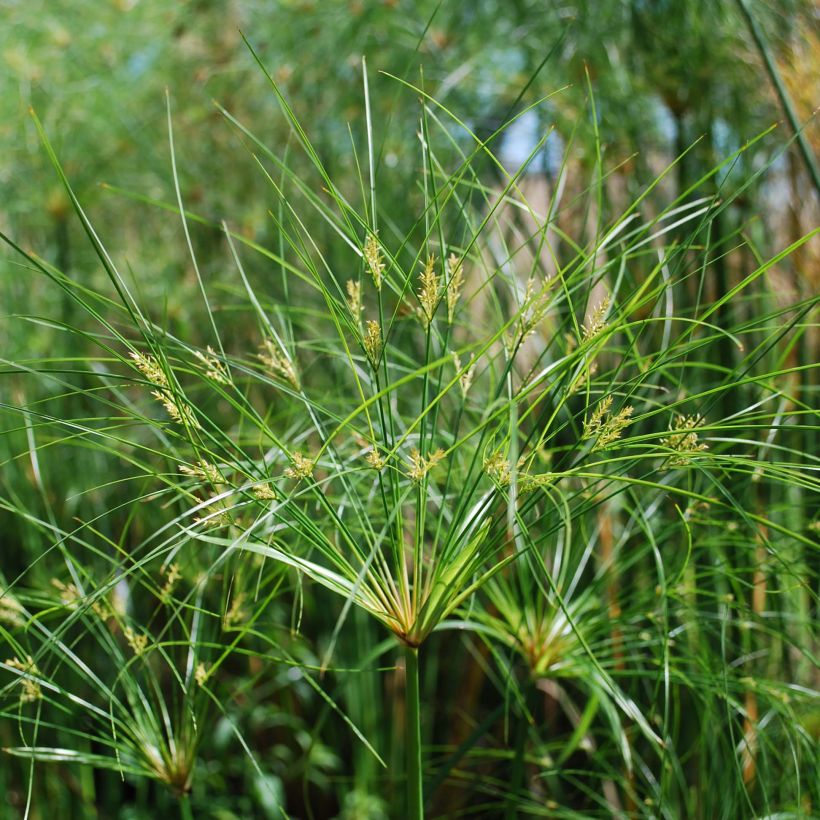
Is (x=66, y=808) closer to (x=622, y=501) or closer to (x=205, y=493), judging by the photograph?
(x=205, y=493)

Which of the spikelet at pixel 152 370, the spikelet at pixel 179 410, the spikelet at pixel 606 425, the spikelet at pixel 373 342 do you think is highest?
the spikelet at pixel 373 342

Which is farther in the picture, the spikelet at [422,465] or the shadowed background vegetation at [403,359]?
the shadowed background vegetation at [403,359]

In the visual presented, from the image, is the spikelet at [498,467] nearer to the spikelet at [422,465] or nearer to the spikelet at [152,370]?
the spikelet at [422,465]

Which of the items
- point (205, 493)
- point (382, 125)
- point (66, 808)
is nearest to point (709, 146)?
point (382, 125)

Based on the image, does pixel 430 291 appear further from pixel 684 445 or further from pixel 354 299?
pixel 684 445

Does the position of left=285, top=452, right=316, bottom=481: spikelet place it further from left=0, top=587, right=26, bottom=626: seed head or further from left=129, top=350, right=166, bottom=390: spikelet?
left=0, top=587, right=26, bottom=626: seed head

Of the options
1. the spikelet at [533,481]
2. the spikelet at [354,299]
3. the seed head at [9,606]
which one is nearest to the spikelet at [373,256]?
the spikelet at [354,299]
